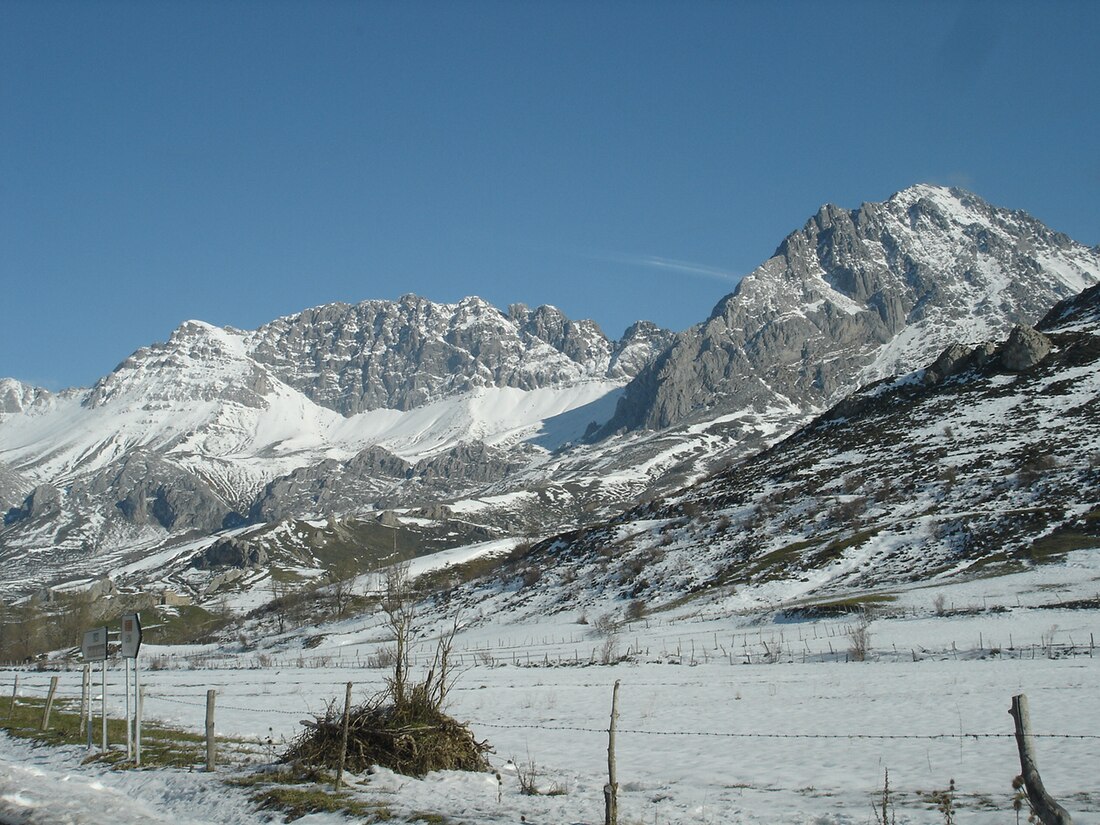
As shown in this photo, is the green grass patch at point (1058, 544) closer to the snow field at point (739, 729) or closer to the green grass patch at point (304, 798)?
the snow field at point (739, 729)

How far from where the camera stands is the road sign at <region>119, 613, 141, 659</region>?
21.3 metres

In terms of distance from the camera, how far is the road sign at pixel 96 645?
23.5 metres

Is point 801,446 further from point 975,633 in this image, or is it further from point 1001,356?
point 975,633

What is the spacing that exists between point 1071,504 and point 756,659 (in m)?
51.6

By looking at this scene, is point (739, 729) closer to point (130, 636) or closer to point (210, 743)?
point (210, 743)

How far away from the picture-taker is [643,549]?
110 m

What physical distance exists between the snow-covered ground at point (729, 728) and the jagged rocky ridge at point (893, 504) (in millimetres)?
20201

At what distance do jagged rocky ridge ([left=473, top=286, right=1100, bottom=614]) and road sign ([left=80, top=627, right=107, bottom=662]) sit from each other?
60.1 meters

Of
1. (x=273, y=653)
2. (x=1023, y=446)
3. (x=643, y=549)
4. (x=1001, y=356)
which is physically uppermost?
(x=1001, y=356)

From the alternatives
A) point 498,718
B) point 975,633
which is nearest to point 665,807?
point 498,718

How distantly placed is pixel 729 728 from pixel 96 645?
17.3m

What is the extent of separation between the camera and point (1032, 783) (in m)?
12.3

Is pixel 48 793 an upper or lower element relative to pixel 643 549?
lower

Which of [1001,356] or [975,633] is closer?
[975,633]
